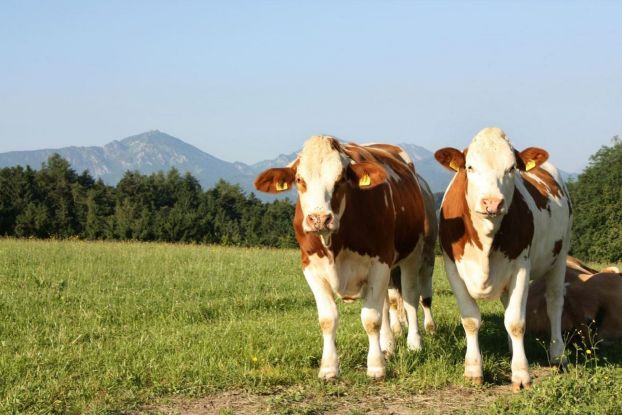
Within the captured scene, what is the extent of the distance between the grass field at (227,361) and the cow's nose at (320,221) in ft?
5.03

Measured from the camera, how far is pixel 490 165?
7199 millimetres

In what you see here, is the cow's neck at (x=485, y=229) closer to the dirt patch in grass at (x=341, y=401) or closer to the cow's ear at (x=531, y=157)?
the cow's ear at (x=531, y=157)

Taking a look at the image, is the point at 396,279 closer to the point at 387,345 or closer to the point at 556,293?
the point at 387,345

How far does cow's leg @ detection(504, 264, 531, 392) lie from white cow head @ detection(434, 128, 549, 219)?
2.67 ft

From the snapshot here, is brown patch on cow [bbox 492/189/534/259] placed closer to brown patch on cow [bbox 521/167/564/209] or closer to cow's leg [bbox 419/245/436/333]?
brown patch on cow [bbox 521/167/564/209]

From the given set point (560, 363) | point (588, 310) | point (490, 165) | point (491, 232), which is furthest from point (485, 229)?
point (588, 310)

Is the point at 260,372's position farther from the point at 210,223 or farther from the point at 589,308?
the point at 210,223

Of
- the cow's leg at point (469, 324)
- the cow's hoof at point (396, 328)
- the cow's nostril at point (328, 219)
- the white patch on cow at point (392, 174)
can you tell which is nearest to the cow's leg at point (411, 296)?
the cow's hoof at point (396, 328)

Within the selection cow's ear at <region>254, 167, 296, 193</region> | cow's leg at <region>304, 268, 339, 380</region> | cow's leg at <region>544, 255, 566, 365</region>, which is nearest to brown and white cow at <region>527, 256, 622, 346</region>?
cow's leg at <region>544, 255, 566, 365</region>

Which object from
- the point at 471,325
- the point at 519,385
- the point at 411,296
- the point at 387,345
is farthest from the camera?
the point at 411,296

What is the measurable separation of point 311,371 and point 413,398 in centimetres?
128

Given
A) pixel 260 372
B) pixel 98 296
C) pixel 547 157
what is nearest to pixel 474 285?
pixel 547 157

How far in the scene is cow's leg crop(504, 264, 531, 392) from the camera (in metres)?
7.38

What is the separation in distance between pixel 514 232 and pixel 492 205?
0.79 metres
